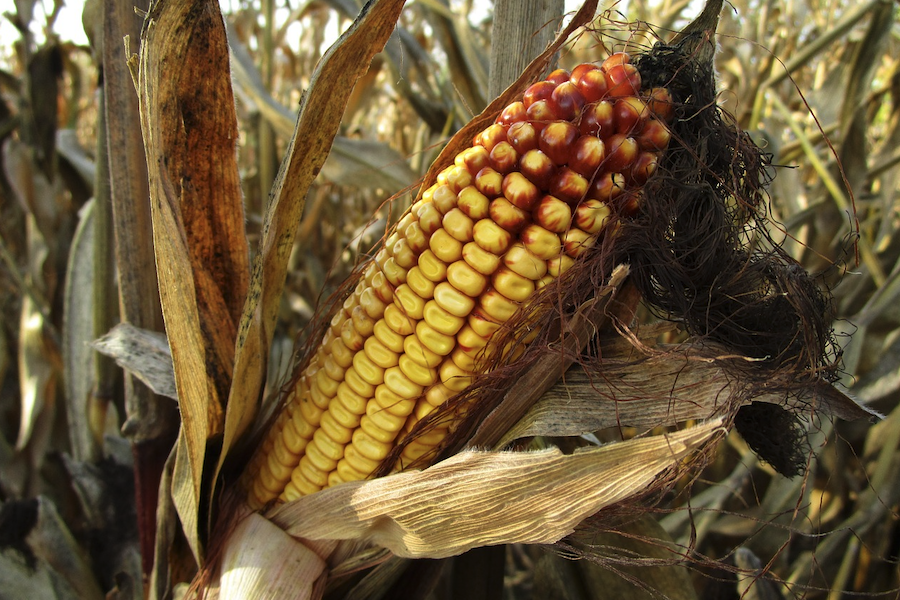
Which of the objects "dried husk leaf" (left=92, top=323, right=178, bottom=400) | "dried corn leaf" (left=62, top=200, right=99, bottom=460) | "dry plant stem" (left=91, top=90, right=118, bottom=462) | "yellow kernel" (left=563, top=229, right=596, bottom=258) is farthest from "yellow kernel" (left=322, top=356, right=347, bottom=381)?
"dried corn leaf" (left=62, top=200, right=99, bottom=460)

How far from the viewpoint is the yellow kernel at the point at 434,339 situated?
936 millimetres

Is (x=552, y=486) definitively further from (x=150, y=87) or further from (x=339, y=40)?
(x=150, y=87)

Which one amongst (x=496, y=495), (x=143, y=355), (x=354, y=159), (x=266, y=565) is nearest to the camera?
(x=496, y=495)

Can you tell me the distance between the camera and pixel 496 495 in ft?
2.65

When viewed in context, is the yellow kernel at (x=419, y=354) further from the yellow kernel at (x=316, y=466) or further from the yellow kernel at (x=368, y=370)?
the yellow kernel at (x=316, y=466)

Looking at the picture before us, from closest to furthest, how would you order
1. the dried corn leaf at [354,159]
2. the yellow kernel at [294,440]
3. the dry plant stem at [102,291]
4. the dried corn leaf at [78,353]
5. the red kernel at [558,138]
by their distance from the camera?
the red kernel at [558,138], the yellow kernel at [294,440], the dry plant stem at [102,291], the dried corn leaf at [78,353], the dried corn leaf at [354,159]

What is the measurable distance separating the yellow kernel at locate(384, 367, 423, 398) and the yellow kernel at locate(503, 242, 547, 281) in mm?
247

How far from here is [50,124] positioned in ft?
7.18

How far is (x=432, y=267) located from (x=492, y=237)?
0.11 meters

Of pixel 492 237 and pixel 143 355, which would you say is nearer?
pixel 492 237

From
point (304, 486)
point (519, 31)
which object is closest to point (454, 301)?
point (304, 486)

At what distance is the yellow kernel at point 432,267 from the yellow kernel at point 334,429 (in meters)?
0.31

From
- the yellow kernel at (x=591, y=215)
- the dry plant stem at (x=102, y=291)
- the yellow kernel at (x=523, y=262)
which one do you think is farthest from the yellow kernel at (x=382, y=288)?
the dry plant stem at (x=102, y=291)

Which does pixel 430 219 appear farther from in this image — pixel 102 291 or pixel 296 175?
pixel 102 291
